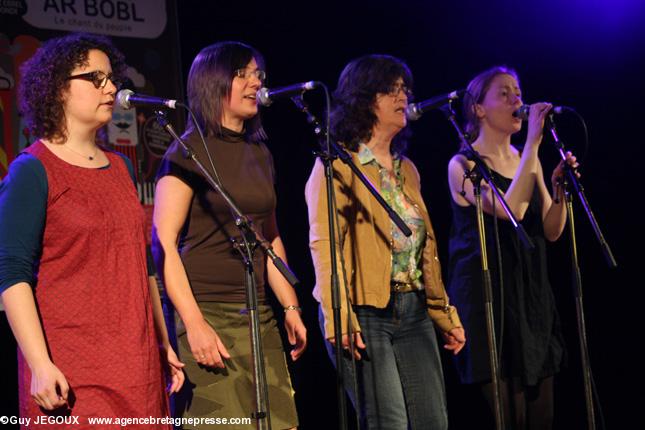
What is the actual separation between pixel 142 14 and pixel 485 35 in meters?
2.45

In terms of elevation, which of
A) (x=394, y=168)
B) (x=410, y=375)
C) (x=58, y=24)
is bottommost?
(x=410, y=375)

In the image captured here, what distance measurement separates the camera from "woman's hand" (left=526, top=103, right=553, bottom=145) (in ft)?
12.0

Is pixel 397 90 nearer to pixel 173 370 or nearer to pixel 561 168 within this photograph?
pixel 561 168

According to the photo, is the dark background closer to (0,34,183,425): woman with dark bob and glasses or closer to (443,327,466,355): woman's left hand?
(443,327,466,355): woman's left hand

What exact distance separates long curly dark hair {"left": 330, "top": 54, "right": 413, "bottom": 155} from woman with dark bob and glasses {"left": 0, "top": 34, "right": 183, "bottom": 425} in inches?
46.1

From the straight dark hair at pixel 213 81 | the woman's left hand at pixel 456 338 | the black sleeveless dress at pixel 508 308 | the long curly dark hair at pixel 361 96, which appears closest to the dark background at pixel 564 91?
the long curly dark hair at pixel 361 96

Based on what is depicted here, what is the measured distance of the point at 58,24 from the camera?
380 cm

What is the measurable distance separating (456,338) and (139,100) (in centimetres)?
176

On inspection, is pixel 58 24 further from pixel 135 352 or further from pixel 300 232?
pixel 135 352

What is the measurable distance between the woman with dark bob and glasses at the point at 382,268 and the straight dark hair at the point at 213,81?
1.79ft

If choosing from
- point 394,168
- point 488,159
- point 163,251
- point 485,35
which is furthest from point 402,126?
point 485,35

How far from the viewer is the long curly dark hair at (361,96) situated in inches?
137

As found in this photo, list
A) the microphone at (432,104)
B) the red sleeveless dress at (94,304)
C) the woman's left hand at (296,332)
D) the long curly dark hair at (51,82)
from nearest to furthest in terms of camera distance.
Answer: the red sleeveless dress at (94,304) → the long curly dark hair at (51,82) → the woman's left hand at (296,332) → the microphone at (432,104)

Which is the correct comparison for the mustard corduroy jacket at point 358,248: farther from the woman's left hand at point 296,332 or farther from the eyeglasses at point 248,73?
the eyeglasses at point 248,73
